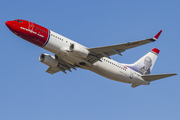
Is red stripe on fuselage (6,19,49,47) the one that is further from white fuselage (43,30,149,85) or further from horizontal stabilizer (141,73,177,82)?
horizontal stabilizer (141,73,177,82)

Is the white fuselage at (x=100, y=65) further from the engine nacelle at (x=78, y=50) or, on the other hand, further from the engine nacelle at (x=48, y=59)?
the engine nacelle at (x=48, y=59)

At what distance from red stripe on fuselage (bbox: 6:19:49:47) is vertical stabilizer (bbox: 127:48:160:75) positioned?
1560 centimetres

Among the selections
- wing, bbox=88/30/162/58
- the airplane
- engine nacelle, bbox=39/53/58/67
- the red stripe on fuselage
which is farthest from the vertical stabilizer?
the red stripe on fuselage

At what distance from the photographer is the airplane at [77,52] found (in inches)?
1309

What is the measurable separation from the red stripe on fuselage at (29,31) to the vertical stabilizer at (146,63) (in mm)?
15599

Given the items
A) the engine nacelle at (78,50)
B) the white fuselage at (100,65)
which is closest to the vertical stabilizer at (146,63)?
the white fuselage at (100,65)

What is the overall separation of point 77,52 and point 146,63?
1692cm

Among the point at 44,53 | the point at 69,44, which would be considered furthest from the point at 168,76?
the point at 44,53

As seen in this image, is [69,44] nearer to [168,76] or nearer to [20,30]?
[20,30]

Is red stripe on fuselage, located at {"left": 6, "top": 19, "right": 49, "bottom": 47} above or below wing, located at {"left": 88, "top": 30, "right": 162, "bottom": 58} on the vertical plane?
above

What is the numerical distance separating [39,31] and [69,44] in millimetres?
4384

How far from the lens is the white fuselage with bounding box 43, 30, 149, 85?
1341 inches

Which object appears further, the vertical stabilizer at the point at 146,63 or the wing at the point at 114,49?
the vertical stabilizer at the point at 146,63

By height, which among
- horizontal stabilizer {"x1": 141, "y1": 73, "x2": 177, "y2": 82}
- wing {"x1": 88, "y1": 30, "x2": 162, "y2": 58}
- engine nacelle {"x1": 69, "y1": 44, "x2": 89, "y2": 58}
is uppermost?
wing {"x1": 88, "y1": 30, "x2": 162, "y2": 58}
